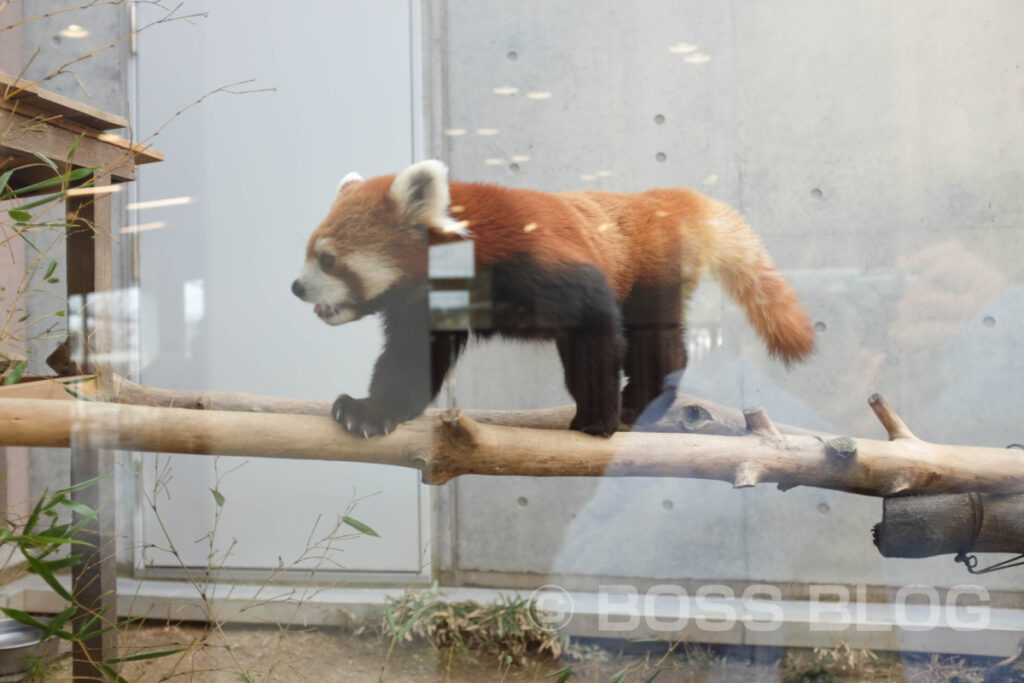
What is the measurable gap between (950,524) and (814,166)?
118 centimetres

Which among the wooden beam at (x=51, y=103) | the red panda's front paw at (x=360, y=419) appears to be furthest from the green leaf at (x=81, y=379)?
the red panda's front paw at (x=360, y=419)

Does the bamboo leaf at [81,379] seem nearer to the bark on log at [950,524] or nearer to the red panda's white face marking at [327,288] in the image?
the red panda's white face marking at [327,288]

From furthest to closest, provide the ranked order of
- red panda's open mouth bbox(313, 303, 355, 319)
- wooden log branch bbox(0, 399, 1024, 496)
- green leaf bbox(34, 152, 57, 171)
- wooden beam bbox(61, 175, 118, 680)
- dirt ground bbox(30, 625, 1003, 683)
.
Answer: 1. dirt ground bbox(30, 625, 1003, 683)
2. wooden beam bbox(61, 175, 118, 680)
3. red panda's open mouth bbox(313, 303, 355, 319)
4. green leaf bbox(34, 152, 57, 171)
5. wooden log branch bbox(0, 399, 1024, 496)

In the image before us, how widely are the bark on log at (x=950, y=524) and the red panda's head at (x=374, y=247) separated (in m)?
1.17

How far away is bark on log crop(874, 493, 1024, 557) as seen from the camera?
4.72ft

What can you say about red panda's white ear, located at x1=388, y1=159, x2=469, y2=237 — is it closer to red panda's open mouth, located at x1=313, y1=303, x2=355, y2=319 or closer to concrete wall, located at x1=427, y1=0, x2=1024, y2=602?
red panda's open mouth, located at x1=313, y1=303, x2=355, y2=319

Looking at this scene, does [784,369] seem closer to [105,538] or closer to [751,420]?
[751,420]

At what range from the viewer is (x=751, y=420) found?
1.43 m

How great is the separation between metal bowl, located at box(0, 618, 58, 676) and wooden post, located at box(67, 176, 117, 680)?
11.8 inches

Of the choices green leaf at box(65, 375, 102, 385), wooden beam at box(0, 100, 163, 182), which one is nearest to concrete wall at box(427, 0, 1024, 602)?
wooden beam at box(0, 100, 163, 182)

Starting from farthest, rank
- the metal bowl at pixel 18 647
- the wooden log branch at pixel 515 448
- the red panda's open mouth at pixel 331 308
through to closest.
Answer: the metal bowl at pixel 18 647
the red panda's open mouth at pixel 331 308
the wooden log branch at pixel 515 448

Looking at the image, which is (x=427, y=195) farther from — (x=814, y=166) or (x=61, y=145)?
(x=814, y=166)

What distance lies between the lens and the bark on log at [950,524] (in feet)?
4.72

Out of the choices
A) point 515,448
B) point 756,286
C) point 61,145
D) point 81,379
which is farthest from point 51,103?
point 756,286
